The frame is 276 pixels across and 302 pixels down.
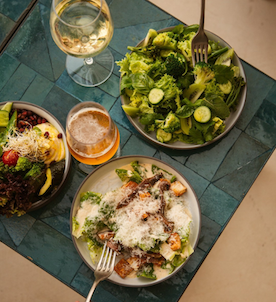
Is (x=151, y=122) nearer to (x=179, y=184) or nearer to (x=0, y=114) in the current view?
(x=179, y=184)

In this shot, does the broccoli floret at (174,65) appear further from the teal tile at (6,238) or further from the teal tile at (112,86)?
the teal tile at (6,238)

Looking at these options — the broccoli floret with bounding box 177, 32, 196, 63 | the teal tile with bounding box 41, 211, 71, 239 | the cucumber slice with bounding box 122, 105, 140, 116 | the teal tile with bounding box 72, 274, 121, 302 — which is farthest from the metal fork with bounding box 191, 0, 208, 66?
the teal tile with bounding box 72, 274, 121, 302

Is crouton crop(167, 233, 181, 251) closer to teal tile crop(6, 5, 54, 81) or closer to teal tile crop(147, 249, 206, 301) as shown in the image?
teal tile crop(147, 249, 206, 301)

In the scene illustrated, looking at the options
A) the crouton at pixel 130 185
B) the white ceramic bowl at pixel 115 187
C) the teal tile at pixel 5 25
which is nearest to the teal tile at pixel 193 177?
the white ceramic bowl at pixel 115 187

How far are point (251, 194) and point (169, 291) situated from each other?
3.13 ft

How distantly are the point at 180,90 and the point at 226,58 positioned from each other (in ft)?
1.34

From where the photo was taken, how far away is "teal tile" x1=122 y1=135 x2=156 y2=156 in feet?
7.57

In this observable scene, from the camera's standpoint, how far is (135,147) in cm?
231

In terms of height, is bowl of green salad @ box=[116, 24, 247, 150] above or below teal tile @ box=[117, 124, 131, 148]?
above

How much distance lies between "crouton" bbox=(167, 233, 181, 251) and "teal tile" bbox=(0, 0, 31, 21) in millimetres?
2024

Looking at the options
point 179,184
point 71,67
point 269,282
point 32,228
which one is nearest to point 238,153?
point 179,184

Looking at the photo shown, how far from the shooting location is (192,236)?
6.79 feet

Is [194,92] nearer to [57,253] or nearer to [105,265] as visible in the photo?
[105,265]

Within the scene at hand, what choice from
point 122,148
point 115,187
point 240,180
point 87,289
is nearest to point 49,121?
point 122,148
